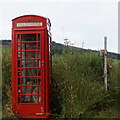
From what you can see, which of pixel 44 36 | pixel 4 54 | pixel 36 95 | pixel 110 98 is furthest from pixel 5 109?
pixel 110 98

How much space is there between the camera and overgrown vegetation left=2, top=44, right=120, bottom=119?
19.0 feet

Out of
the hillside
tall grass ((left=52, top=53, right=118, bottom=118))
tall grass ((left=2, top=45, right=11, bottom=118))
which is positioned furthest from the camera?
the hillside

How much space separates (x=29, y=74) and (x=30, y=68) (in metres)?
0.18

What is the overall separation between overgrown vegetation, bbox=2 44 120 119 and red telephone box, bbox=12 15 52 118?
0.38 meters

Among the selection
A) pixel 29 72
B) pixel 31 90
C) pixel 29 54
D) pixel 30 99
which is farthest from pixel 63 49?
pixel 30 99

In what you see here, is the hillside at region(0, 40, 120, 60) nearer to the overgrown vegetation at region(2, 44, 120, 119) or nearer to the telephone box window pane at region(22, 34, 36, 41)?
the overgrown vegetation at region(2, 44, 120, 119)

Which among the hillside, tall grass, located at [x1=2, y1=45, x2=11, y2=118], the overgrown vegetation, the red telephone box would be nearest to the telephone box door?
the red telephone box

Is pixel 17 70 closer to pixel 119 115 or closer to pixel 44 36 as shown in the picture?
pixel 44 36

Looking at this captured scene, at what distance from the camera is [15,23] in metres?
5.96

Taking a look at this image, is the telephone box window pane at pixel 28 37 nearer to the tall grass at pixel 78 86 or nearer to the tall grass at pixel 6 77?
the tall grass at pixel 78 86

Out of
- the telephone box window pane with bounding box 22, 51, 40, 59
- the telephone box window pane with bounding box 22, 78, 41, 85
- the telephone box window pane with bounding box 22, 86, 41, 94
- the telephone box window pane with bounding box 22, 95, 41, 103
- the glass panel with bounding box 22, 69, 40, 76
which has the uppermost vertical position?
the telephone box window pane with bounding box 22, 51, 40, 59

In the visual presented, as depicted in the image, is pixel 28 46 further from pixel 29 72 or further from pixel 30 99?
pixel 30 99

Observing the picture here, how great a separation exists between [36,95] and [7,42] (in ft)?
8.77

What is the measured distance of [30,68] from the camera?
5.85 m
